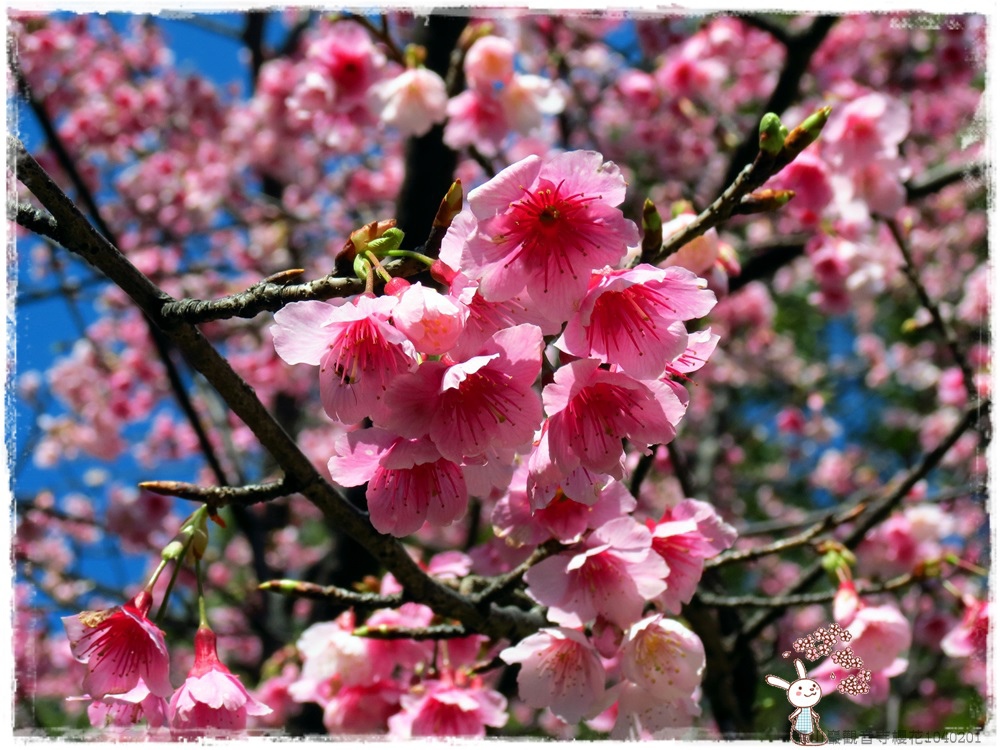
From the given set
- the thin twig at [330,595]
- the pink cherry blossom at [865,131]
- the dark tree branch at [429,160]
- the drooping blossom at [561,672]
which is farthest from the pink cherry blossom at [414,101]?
the drooping blossom at [561,672]

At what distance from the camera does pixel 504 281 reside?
81 cm

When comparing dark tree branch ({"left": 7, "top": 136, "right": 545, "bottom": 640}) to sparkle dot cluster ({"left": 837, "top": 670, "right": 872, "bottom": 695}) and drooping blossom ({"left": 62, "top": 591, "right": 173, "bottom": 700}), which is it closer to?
drooping blossom ({"left": 62, "top": 591, "right": 173, "bottom": 700})

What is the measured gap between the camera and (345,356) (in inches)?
33.5

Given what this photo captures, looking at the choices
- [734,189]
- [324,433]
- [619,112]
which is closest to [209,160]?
[324,433]

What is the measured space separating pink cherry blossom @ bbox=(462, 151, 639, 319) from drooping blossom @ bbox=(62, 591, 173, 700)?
661 millimetres

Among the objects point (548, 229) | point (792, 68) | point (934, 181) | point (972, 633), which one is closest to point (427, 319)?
point (548, 229)

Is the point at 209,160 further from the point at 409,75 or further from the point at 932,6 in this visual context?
the point at 932,6

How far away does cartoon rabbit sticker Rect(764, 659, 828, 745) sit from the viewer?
1.10 m

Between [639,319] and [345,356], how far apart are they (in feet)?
1.06

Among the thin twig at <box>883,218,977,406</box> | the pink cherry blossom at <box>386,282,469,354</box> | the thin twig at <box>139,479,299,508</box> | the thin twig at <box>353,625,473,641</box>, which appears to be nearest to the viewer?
the pink cherry blossom at <box>386,282,469,354</box>

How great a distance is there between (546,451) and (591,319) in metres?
0.16

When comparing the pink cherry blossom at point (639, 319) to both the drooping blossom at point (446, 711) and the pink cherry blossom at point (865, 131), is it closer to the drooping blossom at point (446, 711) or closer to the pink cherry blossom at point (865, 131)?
the drooping blossom at point (446, 711)

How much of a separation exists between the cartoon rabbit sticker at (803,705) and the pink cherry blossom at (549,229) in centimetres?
66

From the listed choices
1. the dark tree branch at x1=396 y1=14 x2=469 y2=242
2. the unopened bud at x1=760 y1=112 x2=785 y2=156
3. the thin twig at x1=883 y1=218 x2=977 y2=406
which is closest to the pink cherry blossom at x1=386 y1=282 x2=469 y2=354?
the unopened bud at x1=760 y1=112 x2=785 y2=156
